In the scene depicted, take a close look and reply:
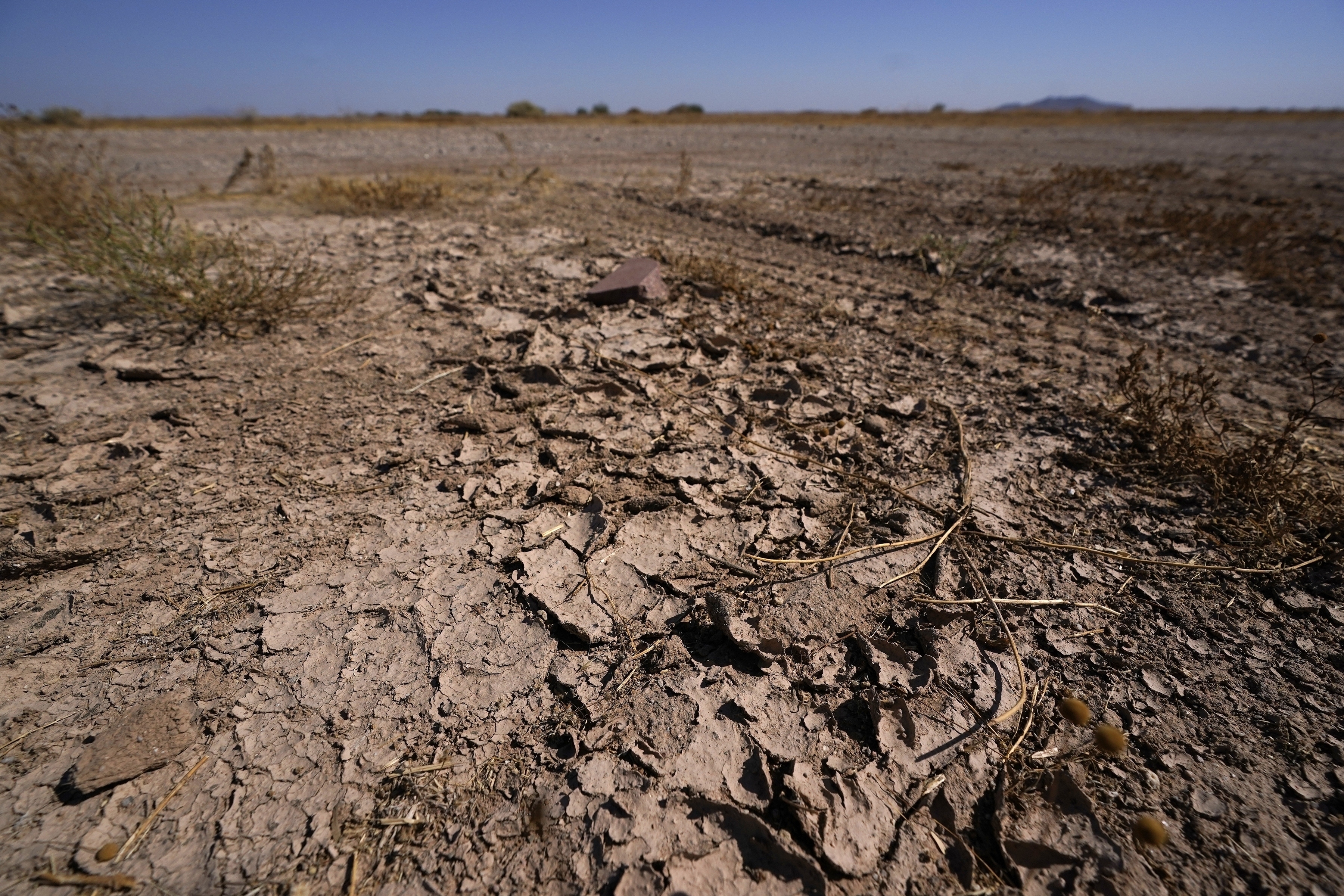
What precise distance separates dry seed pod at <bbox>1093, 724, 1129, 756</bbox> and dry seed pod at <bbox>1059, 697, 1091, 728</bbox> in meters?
0.03

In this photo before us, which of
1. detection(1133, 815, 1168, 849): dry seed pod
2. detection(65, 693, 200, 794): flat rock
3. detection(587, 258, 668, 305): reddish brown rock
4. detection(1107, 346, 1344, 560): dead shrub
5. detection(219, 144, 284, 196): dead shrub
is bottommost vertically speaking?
detection(1133, 815, 1168, 849): dry seed pod

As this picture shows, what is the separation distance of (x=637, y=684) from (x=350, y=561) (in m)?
0.95

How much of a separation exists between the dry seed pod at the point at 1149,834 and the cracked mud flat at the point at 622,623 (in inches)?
0.9

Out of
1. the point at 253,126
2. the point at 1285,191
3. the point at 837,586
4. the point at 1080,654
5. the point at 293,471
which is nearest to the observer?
the point at 1080,654

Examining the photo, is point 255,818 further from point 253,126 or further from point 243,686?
point 253,126

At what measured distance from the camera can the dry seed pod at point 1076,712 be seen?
48.6 inches

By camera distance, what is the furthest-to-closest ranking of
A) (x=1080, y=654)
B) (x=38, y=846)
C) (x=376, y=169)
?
(x=376, y=169), (x=1080, y=654), (x=38, y=846)

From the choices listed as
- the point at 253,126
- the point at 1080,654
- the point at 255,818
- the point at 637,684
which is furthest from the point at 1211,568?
the point at 253,126

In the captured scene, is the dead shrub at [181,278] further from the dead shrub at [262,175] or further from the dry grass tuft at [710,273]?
the dead shrub at [262,175]

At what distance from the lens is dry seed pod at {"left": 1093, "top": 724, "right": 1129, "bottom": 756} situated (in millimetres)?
1151

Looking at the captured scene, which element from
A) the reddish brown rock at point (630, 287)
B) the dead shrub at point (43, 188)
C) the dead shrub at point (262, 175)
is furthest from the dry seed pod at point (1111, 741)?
the dead shrub at point (262, 175)

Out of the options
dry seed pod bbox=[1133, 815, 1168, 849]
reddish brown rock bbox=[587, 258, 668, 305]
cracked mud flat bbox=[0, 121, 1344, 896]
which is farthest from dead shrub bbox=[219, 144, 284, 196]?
dry seed pod bbox=[1133, 815, 1168, 849]

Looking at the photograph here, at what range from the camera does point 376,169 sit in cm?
831

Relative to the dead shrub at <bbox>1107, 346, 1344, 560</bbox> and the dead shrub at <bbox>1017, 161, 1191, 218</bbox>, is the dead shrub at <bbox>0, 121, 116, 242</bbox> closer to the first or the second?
the dead shrub at <bbox>1107, 346, 1344, 560</bbox>
